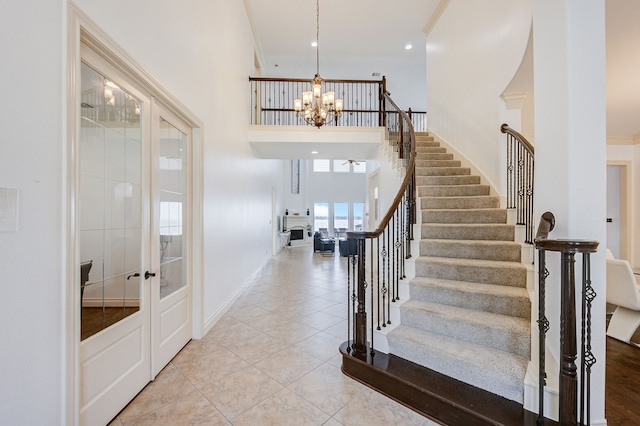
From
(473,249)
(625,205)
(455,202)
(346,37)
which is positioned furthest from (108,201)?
(625,205)

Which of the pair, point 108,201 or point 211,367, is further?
point 211,367

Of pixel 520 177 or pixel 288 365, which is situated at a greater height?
pixel 520 177

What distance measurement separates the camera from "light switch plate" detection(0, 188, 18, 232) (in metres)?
1.13

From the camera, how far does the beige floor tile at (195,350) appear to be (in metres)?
2.65

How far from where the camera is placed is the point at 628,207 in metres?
6.35

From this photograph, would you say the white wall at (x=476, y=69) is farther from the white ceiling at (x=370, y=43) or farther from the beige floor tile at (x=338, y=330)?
the beige floor tile at (x=338, y=330)

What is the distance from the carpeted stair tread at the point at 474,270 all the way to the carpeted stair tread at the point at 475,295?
0.06 metres

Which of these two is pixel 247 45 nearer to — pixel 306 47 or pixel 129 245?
pixel 306 47

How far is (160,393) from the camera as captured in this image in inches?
84.9

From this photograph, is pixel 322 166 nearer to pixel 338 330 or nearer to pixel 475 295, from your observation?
pixel 338 330

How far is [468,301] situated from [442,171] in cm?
268

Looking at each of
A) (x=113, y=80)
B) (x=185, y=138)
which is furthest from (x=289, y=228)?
(x=113, y=80)

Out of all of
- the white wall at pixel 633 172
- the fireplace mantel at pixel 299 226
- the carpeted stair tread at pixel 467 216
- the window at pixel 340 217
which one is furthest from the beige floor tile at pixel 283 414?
the window at pixel 340 217

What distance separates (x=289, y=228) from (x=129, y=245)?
1092 cm
